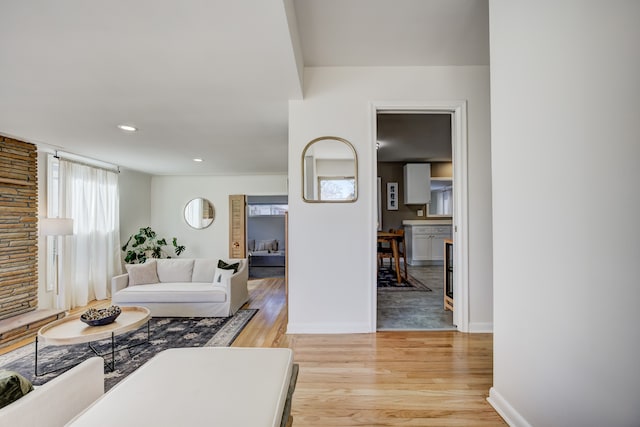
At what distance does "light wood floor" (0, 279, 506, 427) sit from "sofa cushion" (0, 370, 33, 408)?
1174mm

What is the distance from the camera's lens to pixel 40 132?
3322mm

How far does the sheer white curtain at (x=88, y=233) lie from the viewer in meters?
4.26

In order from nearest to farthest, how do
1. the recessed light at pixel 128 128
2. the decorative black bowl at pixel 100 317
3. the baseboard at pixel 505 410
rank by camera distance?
the baseboard at pixel 505 410 < the decorative black bowl at pixel 100 317 < the recessed light at pixel 128 128

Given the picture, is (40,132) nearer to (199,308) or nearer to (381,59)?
(199,308)

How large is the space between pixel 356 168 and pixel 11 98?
9.59ft

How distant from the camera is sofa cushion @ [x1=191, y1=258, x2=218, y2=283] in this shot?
426 centimetres

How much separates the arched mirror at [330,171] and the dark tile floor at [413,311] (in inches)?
53.9

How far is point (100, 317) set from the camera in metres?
2.39

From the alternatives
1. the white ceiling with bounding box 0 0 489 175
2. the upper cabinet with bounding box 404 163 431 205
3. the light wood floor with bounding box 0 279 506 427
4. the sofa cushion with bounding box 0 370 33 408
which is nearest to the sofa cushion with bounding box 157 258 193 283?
the light wood floor with bounding box 0 279 506 427

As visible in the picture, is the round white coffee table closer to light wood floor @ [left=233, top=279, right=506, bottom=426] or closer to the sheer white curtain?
light wood floor @ [left=233, top=279, right=506, bottom=426]

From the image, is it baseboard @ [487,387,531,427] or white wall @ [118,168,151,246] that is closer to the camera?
baseboard @ [487,387,531,427]

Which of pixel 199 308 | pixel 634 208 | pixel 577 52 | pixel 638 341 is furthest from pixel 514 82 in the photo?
pixel 199 308

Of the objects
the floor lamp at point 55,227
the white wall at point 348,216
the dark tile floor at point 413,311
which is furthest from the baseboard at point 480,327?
the floor lamp at point 55,227

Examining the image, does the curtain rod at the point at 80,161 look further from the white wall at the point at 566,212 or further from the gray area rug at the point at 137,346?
the white wall at the point at 566,212
